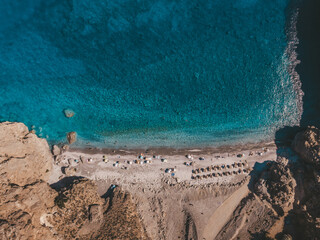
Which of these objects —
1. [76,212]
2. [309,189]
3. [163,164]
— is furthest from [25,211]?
[309,189]

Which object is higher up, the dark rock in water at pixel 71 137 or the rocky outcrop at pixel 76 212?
the dark rock in water at pixel 71 137

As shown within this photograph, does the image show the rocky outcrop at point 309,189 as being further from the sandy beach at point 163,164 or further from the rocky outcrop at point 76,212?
the rocky outcrop at point 76,212

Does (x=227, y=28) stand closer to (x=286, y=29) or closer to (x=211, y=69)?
(x=211, y=69)

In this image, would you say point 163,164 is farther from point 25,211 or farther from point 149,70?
point 25,211

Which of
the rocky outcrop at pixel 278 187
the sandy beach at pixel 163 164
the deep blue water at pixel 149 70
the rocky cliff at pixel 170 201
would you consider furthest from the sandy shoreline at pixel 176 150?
the rocky outcrop at pixel 278 187

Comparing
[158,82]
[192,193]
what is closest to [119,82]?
[158,82]
